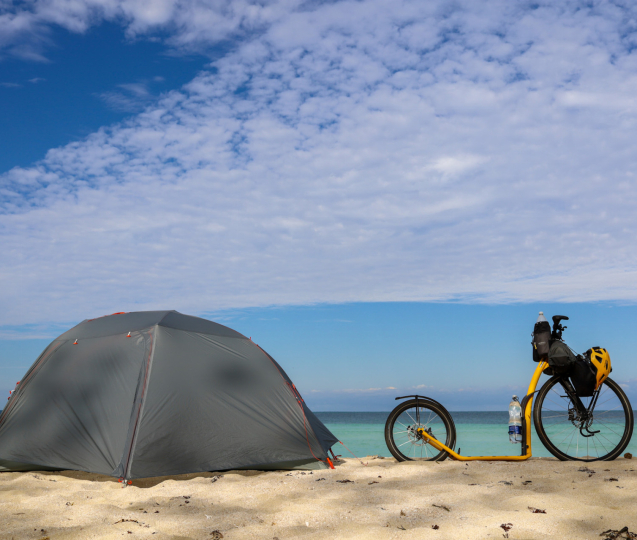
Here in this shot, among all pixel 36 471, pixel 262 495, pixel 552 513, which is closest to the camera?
pixel 552 513

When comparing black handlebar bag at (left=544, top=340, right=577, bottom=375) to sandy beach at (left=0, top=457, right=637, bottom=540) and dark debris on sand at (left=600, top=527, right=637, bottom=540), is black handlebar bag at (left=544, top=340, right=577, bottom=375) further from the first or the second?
dark debris on sand at (left=600, top=527, right=637, bottom=540)

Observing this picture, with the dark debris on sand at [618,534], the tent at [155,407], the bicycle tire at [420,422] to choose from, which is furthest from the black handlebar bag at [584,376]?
the tent at [155,407]

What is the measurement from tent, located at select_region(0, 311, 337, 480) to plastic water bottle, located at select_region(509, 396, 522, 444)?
90.5 inches

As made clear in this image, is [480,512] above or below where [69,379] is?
below

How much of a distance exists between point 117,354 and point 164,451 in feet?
4.76

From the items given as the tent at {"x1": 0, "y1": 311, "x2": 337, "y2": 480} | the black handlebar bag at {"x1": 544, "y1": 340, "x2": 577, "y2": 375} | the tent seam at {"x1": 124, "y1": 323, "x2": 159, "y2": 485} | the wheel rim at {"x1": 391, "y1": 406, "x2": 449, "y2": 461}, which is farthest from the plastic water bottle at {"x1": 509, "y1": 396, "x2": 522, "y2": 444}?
the tent seam at {"x1": 124, "y1": 323, "x2": 159, "y2": 485}

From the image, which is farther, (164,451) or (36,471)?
(36,471)

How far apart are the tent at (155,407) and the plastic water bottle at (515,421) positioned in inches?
90.5

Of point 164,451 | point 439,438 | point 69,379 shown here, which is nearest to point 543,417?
point 439,438

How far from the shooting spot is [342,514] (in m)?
4.13

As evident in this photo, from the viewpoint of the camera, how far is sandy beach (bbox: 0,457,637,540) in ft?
12.0

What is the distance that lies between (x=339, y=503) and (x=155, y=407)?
2.58m

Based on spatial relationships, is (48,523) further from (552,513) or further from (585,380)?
(585,380)

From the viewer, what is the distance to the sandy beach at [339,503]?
3666mm
